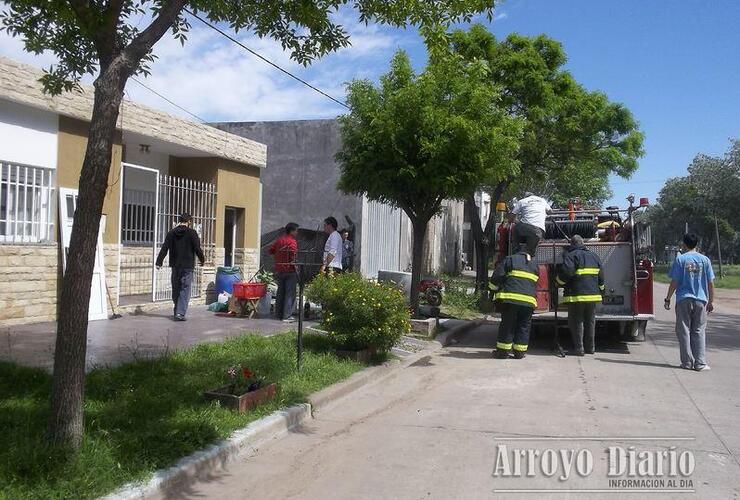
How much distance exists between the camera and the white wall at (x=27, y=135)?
30.7 ft

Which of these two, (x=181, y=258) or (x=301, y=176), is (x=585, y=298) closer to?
(x=181, y=258)

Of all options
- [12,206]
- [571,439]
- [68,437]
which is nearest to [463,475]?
[571,439]

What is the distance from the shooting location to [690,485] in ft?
15.6

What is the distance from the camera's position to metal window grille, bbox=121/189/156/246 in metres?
12.6

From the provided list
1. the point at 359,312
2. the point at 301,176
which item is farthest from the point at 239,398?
the point at 301,176

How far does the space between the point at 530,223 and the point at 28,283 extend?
7.40m

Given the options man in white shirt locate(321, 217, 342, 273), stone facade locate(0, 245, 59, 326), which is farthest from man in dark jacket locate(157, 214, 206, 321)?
man in white shirt locate(321, 217, 342, 273)

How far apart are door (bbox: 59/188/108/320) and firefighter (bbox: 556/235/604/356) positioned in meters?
6.98

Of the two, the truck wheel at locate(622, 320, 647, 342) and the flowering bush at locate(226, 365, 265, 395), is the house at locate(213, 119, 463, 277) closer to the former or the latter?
the truck wheel at locate(622, 320, 647, 342)

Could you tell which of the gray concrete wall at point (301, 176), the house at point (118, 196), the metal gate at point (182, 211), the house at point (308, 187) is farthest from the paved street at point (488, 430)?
the gray concrete wall at point (301, 176)

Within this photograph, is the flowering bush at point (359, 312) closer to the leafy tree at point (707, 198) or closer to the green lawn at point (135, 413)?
the green lawn at point (135, 413)

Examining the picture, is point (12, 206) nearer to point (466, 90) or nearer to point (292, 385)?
point (292, 385)

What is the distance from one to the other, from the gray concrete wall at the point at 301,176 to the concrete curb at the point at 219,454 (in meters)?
12.6

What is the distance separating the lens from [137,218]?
12.8 meters
